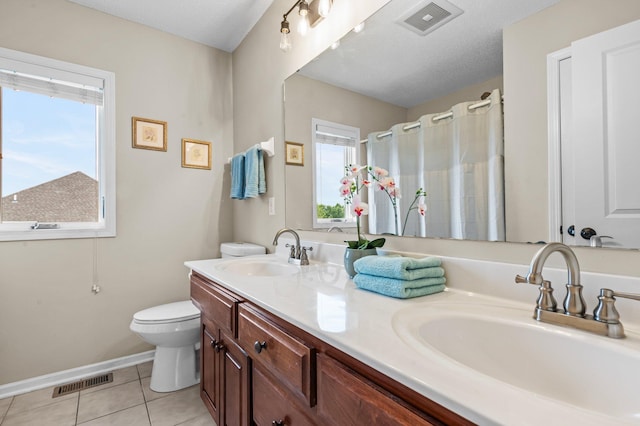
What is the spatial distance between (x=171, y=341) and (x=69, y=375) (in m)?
0.81

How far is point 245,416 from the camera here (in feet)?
3.62

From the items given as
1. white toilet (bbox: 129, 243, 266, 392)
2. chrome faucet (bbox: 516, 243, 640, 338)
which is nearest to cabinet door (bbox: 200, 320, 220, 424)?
white toilet (bbox: 129, 243, 266, 392)

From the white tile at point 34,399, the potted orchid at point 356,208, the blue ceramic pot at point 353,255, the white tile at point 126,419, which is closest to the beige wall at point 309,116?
the potted orchid at point 356,208

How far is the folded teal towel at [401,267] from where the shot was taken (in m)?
0.92

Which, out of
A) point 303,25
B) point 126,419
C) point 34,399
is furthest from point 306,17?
point 34,399

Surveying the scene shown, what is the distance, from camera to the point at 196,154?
253 cm

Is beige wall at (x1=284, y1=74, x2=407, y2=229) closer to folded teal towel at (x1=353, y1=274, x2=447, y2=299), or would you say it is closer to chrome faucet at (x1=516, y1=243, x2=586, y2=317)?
folded teal towel at (x1=353, y1=274, x2=447, y2=299)

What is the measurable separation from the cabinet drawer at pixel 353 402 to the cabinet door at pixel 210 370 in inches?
34.2

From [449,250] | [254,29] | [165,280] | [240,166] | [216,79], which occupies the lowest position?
[165,280]

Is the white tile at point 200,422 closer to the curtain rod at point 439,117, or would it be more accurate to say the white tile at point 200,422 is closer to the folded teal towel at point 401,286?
the folded teal towel at point 401,286

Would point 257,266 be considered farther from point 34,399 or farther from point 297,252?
point 34,399

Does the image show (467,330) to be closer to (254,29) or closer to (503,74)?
(503,74)

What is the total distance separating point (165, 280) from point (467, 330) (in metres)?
2.25

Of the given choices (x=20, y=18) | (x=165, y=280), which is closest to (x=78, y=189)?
(x=165, y=280)
